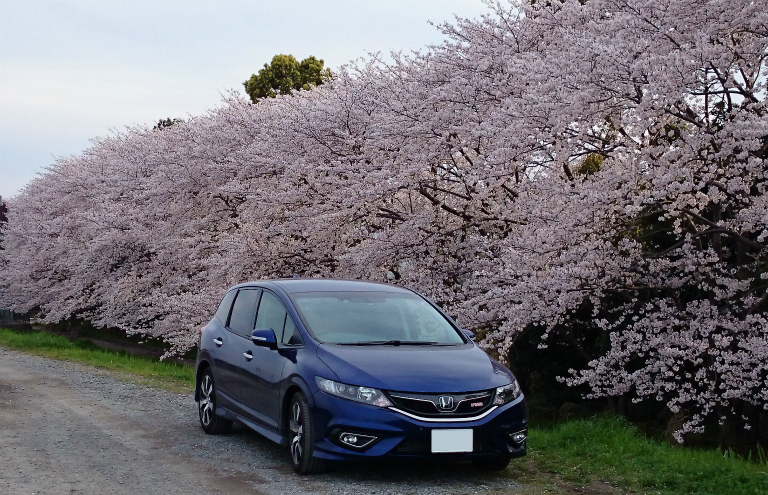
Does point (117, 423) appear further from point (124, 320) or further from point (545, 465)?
point (124, 320)

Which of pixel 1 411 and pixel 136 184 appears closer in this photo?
A: pixel 1 411

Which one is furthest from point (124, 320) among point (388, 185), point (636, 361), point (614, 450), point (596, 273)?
point (614, 450)

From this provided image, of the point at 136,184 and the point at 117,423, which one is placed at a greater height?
the point at 136,184

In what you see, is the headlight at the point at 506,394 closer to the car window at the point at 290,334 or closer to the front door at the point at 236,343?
the car window at the point at 290,334

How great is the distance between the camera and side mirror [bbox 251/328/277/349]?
747 cm

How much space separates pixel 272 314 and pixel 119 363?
1148 cm

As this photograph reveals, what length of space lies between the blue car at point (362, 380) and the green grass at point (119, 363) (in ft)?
17.5

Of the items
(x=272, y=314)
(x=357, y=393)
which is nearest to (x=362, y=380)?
(x=357, y=393)

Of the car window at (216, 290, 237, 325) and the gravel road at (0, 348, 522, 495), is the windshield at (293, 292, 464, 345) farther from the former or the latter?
the car window at (216, 290, 237, 325)

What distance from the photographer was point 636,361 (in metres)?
14.2

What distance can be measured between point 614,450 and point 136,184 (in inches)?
833

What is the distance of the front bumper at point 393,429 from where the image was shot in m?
6.48

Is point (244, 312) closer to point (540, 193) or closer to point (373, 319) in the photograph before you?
point (373, 319)

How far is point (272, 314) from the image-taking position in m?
8.07
